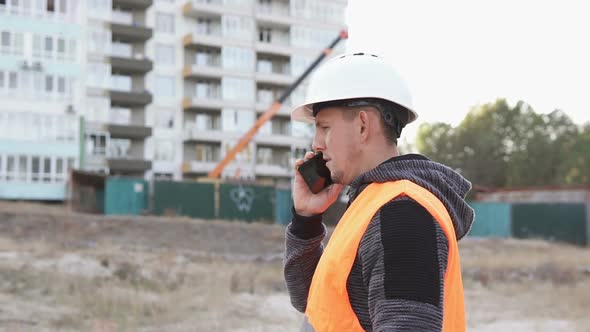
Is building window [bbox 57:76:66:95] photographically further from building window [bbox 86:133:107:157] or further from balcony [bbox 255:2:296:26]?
balcony [bbox 255:2:296:26]

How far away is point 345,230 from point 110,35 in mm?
49359

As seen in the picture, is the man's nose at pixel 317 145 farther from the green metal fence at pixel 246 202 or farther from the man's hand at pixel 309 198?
the green metal fence at pixel 246 202

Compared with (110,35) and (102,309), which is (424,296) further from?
(110,35)

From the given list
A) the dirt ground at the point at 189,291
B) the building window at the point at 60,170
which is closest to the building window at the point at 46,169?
the building window at the point at 60,170

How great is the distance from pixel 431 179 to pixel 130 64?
49.2 m

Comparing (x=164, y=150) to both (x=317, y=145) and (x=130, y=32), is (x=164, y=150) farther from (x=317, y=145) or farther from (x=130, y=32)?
(x=317, y=145)

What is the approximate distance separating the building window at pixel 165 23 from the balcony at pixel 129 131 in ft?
27.3

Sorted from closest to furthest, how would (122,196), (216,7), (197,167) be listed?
(122,196), (197,167), (216,7)

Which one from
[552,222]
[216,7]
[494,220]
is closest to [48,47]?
[216,7]

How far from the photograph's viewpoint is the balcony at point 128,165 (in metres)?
47.1

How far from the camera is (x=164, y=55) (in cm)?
5288

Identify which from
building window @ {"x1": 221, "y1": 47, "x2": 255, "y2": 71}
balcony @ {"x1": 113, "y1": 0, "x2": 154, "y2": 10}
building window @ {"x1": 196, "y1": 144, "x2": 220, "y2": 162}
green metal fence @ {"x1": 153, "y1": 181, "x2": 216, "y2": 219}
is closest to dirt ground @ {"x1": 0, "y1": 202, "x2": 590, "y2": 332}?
green metal fence @ {"x1": 153, "y1": 181, "x2": 216, "y2": 219}

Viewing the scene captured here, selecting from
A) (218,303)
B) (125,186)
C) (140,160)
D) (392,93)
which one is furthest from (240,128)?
(392,93)

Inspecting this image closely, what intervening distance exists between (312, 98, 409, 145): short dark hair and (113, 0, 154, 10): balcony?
50246 millimetres
